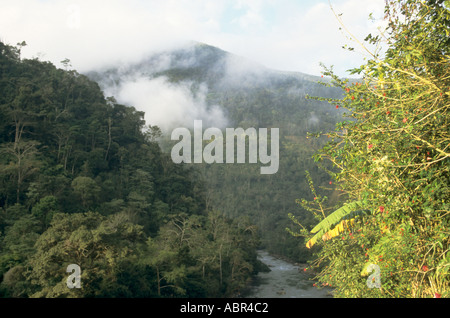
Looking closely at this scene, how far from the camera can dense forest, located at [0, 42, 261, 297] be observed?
14.4 metres

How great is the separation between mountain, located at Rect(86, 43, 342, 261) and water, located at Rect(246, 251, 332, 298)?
509 cm

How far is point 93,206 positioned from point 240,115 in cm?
11913

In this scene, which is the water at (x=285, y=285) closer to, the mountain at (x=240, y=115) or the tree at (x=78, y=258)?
the mountain at (x=240, y=115)

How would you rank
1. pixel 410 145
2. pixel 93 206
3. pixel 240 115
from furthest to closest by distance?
pixel 240 115, pixel 93 206, pixel 410 145

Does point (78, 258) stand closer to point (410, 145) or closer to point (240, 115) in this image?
point (410, 145)

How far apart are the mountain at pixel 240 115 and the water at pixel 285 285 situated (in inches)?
200

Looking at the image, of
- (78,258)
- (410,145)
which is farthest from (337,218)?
(78,258)

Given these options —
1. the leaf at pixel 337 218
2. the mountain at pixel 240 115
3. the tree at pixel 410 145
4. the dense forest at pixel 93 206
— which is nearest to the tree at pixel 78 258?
the dense forest at pixel 93 206

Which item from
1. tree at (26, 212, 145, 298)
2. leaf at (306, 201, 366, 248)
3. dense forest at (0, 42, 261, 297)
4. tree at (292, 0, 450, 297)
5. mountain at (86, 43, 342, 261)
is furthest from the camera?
mountain at (86, 43, 342, 261)

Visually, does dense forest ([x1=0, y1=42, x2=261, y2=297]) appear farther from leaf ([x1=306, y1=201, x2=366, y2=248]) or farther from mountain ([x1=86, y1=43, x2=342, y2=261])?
leaf ([x1=306, y1=201, x2=366, y2=248])

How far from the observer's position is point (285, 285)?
101ft

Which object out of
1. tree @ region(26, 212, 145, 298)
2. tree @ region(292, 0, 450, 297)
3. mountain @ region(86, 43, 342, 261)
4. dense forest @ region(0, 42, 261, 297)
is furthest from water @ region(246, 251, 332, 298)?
tree @ region(292, 0, 450, 297)

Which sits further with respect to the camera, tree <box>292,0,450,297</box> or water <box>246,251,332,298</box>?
water <box>246,251,332,298</box>

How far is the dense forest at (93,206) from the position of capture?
14.4 metres
